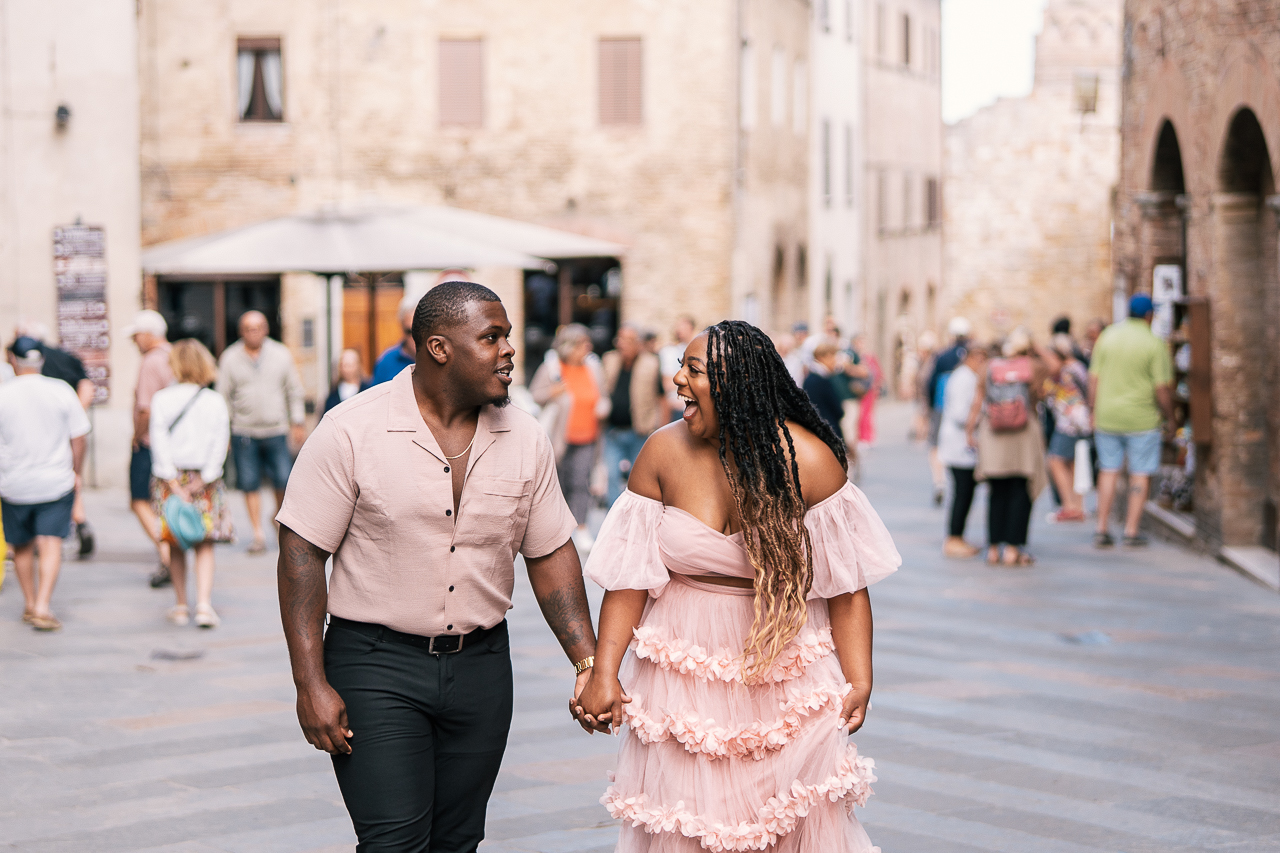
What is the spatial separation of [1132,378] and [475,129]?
14.9 metres

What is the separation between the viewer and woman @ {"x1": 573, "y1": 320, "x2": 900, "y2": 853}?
155 inches

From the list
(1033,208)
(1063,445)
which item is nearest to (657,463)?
(1063,445)

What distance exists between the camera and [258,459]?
12883mm

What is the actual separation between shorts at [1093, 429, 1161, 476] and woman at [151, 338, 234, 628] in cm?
698

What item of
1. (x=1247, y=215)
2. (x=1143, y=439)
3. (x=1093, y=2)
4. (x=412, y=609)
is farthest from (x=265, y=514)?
(x=1093, y=2)

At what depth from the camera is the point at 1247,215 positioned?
1246 cm

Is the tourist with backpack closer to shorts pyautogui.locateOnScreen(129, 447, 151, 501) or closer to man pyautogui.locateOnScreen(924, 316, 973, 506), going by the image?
man pyautogui.locateOnScreen(924, 316, 973, 506)

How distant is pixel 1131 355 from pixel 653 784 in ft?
32.2

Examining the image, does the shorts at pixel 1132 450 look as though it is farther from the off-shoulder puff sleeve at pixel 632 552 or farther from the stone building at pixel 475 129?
the stone building at pixel 475 129

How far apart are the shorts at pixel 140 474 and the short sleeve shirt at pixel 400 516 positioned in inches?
317

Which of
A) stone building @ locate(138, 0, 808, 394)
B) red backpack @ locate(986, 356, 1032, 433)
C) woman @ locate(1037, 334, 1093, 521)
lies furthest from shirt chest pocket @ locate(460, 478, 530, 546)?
stone building @ locate(138, 0, 808, 394)

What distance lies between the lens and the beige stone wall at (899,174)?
39656 mm

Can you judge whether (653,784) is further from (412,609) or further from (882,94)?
(882,94)

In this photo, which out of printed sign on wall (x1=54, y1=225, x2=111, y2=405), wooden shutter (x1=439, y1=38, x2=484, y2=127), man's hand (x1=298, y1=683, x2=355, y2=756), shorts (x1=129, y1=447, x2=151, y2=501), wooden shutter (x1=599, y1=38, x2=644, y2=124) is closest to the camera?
man's hand (x1=298, y1=683, x2=355, y2=756)
